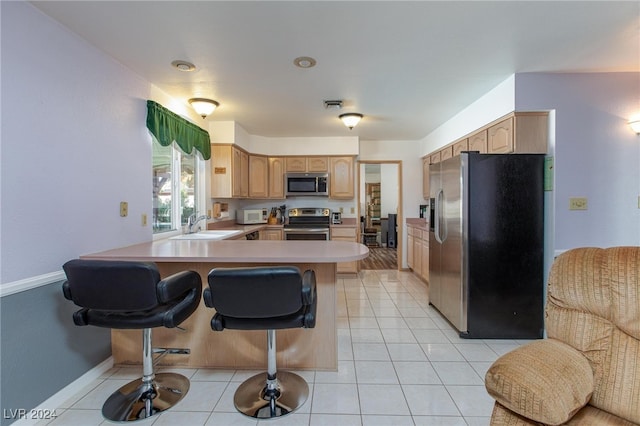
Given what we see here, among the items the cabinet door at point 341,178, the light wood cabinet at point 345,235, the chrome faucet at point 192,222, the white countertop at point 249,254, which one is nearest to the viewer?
the white countertop at point 249,254

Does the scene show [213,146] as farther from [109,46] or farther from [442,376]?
[442,376]

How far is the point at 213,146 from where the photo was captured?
4.16m

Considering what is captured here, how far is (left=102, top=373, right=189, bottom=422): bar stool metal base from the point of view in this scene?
67.6 inches

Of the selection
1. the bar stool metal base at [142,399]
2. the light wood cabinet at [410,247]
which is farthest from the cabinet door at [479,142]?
the bar stool metal base at [142,399]

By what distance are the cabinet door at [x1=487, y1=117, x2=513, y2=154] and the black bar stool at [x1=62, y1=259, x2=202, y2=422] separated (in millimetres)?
2836

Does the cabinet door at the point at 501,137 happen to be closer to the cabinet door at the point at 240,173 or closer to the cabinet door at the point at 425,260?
the cabinet door at the point at 425,260

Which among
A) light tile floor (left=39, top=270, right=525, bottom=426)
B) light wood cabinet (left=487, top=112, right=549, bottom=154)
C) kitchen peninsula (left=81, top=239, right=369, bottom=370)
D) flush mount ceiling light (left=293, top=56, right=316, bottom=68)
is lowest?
light tile floor (left=39, top=270, right=525, bottom=426)

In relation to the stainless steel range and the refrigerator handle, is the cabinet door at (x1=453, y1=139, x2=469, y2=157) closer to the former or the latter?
the refrigerator handle

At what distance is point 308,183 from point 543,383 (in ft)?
13.9

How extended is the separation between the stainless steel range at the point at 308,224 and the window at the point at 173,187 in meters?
1.50

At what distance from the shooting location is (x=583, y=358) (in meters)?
1.19

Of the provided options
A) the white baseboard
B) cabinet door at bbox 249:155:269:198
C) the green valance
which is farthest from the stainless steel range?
the white baseboard

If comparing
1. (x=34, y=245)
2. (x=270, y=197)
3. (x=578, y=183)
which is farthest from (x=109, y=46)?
(x=578, y=183)

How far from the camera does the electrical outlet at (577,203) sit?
8.57ft
